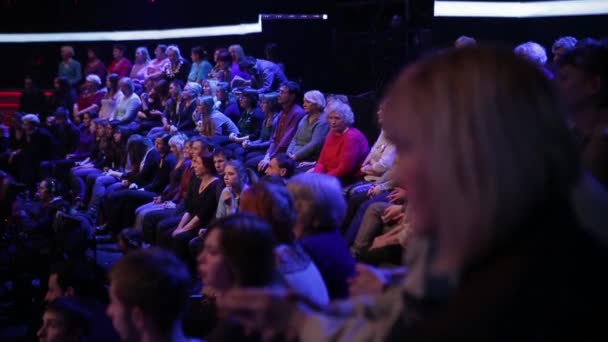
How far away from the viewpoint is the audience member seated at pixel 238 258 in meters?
2.07

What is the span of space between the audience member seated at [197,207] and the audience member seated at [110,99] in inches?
199

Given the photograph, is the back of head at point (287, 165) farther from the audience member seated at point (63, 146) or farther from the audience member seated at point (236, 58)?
the audience member seated at point (63, 146)

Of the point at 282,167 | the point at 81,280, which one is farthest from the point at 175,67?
the point at 81,280

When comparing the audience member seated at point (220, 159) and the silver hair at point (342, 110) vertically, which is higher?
the silver hair at point (342, 110)

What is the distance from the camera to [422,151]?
3.30 ft

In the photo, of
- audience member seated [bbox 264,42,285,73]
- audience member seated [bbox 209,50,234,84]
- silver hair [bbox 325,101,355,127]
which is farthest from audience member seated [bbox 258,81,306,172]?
audience member seated [bbox 209,50,234,84]

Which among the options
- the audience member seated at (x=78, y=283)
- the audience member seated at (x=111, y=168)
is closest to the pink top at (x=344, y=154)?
the audience member seated at (x=78, y=283)

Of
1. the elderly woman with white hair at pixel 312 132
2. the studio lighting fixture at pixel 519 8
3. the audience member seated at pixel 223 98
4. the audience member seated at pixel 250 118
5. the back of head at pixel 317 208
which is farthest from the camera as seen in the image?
the audience member seated at pixel 223 98

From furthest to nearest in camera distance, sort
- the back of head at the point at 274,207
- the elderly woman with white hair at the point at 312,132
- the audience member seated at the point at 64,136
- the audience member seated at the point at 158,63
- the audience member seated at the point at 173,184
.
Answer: the audience member seated at the point at 158,63, the audience member seated at the point at 64,136, the audience member seated at the point at 173,184, the elderly woman with white hair at the point at 312,132, the back of head at the point at 274,207

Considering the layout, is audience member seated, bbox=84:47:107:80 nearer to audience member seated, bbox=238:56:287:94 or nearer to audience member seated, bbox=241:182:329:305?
audience member seated, bbox=238:56:287:94

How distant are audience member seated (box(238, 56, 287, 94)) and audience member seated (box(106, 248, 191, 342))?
6.95 metres

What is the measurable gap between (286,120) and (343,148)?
163 centimetres

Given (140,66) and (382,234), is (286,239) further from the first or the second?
(140,66)

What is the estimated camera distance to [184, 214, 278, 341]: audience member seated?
6.81 feet
